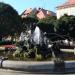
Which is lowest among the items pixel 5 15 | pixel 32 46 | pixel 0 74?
pixel 0 74

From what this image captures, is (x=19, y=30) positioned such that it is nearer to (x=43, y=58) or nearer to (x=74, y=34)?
(x=74, y=34)

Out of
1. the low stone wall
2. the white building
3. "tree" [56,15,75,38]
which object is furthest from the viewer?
the white building

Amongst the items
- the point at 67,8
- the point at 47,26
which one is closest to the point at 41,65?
the point at 47,26

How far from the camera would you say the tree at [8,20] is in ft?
145

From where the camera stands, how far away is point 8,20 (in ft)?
147

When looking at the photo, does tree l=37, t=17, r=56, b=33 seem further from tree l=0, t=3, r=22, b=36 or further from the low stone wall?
the low stone wall

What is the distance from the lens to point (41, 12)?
79.4 m

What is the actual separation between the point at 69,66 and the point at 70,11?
135ft

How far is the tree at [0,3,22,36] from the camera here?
4412 centimetres

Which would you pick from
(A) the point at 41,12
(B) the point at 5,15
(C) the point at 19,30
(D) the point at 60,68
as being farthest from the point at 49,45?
(A) the point at 41,12

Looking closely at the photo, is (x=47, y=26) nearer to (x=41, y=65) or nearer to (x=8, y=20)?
(x=8, y=20)

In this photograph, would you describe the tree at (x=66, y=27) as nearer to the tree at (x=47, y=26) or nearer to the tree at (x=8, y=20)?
the tree at (x=47, y=26)

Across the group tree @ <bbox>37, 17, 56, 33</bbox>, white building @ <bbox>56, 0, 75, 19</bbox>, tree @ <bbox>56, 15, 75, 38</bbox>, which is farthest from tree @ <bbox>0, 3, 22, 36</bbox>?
white building @ <bbox>56, 0, 75, 19</bbox>

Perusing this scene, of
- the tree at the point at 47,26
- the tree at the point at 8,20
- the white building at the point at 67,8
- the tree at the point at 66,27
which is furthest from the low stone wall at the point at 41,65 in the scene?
the white building at the point at 67,8
